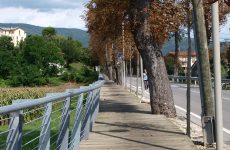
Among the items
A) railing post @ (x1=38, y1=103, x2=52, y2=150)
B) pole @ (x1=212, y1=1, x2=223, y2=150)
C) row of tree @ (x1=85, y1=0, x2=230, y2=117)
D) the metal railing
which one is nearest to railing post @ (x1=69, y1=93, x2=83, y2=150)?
the metal railing

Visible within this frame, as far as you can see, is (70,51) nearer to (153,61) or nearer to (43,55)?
(43,55)

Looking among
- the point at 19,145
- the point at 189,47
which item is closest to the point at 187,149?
the point at 189,47

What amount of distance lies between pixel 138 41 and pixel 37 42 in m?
116

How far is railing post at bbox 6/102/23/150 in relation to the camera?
15.4 ft

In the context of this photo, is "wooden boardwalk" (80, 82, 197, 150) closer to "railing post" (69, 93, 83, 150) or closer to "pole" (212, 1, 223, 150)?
"railing post" (69, 93, 83, 150)

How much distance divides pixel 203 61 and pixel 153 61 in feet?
21.8

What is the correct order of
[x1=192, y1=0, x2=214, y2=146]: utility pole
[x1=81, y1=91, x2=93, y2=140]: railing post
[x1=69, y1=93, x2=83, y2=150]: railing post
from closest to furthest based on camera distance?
1. [x1=69, y1=93, x2=83, y2=150]: railing post
2. [x1=192, y1=0, x2=214, y2=146]: utility pole
3. [x1=81, y1=91, x2=93, y2=140]: railing post

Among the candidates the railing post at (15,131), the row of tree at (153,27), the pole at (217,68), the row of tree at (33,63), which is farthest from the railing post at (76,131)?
the row of tree at (33,63)

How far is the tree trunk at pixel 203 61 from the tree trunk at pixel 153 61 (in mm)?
6206

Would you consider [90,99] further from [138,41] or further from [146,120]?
[138,41]

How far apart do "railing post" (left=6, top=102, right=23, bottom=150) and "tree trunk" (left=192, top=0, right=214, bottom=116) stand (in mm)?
6497

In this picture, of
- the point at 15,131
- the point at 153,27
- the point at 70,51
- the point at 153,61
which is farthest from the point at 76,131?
the point at 70,51

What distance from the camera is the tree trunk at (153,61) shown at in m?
17.4

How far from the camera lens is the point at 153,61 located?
17594 millimetres
